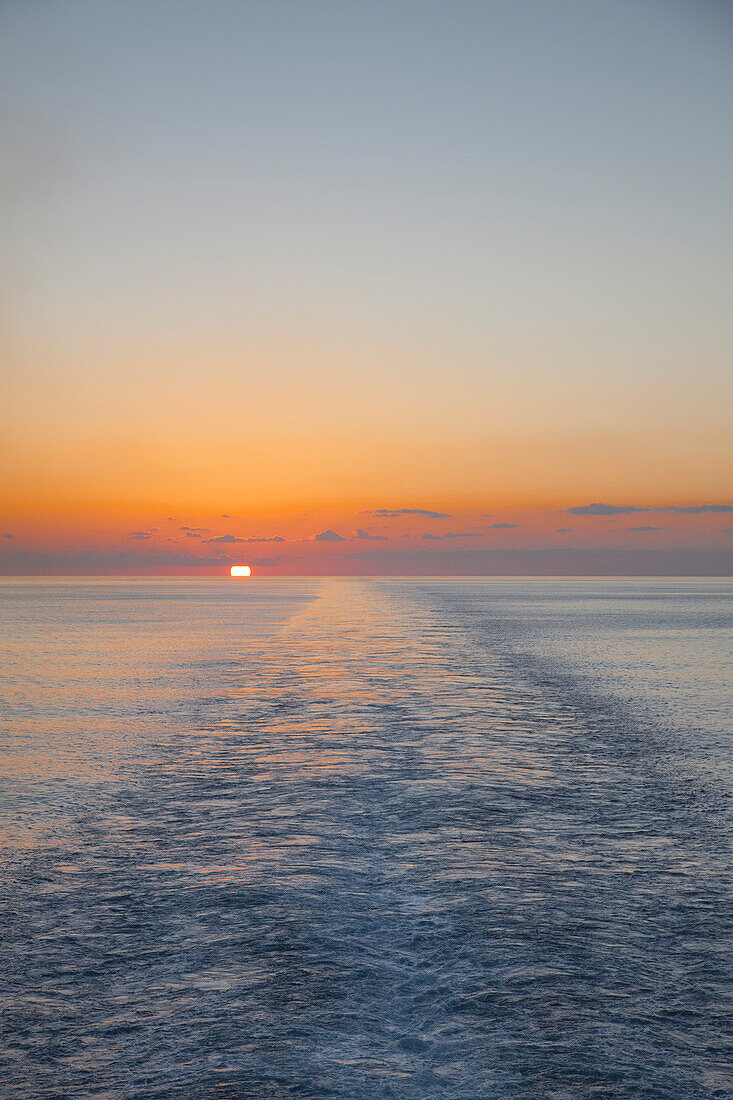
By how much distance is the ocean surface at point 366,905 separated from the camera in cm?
446

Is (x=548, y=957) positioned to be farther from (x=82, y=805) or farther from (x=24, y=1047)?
(x=82, y=805)

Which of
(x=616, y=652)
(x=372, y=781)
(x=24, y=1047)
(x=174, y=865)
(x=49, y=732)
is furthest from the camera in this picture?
(x=616, y=652)

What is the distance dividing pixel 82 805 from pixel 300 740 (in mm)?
4319

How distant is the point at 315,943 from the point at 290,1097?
5.62 ft

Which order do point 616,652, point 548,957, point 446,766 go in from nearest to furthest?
1. point 548,957
2. point 446,766
3. point 616,652

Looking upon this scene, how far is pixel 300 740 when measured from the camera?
13.6 m

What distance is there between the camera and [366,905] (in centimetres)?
648

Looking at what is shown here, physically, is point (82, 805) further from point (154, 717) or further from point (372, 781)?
point (154, 717)

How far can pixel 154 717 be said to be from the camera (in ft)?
53.3

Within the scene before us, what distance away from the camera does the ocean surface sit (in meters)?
4.46

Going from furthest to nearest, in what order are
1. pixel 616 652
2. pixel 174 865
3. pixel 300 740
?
pixel 616 652 → pixel 300 740 → pixel 174 865

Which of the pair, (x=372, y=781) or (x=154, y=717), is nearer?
(x=372, y=781)

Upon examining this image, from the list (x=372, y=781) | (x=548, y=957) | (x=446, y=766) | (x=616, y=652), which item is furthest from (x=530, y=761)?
(x=616, y=652)

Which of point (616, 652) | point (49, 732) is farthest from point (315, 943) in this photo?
point (616, 652)
